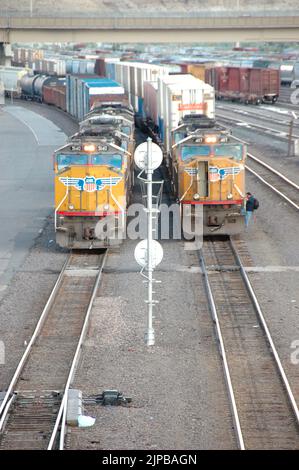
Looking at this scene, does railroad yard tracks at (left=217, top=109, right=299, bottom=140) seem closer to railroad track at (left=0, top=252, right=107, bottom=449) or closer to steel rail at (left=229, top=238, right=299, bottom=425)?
steel rail at (left=229, top=238, right=299, bottom=425)

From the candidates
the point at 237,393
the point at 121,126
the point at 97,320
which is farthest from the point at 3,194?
the point at 237,393

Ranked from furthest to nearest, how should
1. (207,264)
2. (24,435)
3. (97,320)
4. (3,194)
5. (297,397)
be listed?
1. (3,194)
2. (207,264)
3. (97,320)
4. (297,397)
5. (24,435)

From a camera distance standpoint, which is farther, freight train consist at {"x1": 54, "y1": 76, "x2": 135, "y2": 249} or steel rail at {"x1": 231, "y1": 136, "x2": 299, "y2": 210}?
steel rail at {"x1": 231, "y1": 136, "x2": 299, "y2": 210}

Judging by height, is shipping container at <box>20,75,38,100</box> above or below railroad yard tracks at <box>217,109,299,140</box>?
above

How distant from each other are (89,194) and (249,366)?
10.5 meters

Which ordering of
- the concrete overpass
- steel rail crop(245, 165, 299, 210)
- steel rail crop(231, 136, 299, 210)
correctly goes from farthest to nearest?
the concrete overpass, steel rail crop(231, 136, 299, 210), steel rail crop(245, 165, 299, 210)

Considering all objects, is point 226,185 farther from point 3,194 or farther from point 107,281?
point 3,194

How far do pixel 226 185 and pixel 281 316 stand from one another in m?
8.03

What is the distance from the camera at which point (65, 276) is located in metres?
25.6

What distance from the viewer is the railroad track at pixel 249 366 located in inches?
605

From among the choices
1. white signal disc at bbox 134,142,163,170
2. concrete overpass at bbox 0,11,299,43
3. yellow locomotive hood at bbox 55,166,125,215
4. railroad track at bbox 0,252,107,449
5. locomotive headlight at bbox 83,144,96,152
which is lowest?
railroad track at bbox 0,252,107,449

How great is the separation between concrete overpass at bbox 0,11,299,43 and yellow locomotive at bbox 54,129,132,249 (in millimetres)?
52194

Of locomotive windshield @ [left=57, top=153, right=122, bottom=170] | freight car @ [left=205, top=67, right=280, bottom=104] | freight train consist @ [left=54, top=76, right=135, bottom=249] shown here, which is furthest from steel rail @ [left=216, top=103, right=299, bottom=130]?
locomotive windshield @ [left=57, top=153, right=122, bottom=170]

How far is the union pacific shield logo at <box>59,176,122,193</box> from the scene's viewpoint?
1091 inches
